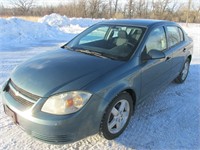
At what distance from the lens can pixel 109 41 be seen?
3.72 m

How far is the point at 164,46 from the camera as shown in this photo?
390cm

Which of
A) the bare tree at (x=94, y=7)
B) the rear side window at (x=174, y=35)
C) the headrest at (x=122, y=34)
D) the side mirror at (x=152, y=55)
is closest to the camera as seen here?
the side mirror at (x=152, y=55)

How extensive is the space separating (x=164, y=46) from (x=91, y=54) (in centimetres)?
A: 148

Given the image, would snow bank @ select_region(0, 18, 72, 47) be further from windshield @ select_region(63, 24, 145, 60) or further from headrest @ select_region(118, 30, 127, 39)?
headrest @ select_region(118, 30, 127, 39)

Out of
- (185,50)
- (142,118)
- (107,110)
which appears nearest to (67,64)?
(107,110)

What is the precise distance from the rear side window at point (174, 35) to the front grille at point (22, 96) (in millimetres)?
2867

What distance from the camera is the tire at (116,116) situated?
8.78 feet

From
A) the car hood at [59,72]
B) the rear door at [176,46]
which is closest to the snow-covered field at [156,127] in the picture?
the rear door at [176,46]

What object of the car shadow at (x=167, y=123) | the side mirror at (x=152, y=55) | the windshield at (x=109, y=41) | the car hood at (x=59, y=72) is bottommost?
the car shadow at (x=167, y=123)

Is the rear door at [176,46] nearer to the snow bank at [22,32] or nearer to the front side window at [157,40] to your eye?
the front side window at [157,40]

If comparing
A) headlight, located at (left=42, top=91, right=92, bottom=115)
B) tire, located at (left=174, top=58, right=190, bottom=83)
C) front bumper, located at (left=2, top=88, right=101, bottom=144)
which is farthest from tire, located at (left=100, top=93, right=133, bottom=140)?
tire, located at (left=174, top=58, right=190, bottom=83)

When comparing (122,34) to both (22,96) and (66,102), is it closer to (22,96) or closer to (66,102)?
(66,102)

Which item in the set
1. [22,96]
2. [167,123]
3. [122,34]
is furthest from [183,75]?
[22,96]

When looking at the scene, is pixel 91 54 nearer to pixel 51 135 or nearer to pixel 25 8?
pixel 51 135
